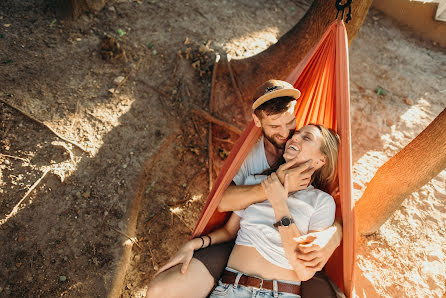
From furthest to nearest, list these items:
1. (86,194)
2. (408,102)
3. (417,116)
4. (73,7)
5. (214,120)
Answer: (408,102) → (417,116) → (73,7) → (214,120) → (86,194)

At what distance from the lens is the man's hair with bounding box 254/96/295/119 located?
1.93 metres

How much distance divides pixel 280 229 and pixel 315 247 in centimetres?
21

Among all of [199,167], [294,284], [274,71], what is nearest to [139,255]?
[199,167]

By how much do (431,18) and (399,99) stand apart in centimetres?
187

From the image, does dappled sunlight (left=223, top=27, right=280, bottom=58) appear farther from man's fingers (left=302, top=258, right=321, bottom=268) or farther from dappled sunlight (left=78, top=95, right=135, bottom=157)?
man's fingers (left=302, top=258, right=321, bottom=268)

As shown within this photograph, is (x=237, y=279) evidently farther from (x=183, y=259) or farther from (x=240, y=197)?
(x=240, y=197)

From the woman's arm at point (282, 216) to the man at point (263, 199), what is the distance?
0.12 ft

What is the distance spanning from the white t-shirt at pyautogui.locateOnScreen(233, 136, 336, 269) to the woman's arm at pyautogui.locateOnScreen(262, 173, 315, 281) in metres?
0.07

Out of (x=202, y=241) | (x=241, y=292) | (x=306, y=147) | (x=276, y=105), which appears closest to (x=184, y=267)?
(x=202, y=241)

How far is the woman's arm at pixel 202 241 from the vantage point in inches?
74.5

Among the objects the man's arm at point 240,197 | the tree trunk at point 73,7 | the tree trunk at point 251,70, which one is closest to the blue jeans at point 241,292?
the man's arm at point 240,197

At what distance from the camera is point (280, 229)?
5.82 ft

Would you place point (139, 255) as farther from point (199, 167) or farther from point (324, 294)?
point (324, 294)

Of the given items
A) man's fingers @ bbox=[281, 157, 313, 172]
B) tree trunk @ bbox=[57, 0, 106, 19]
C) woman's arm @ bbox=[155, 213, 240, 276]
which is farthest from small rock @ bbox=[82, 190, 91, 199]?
tree trunk @ bbox=[57, 0, 106, 19]
